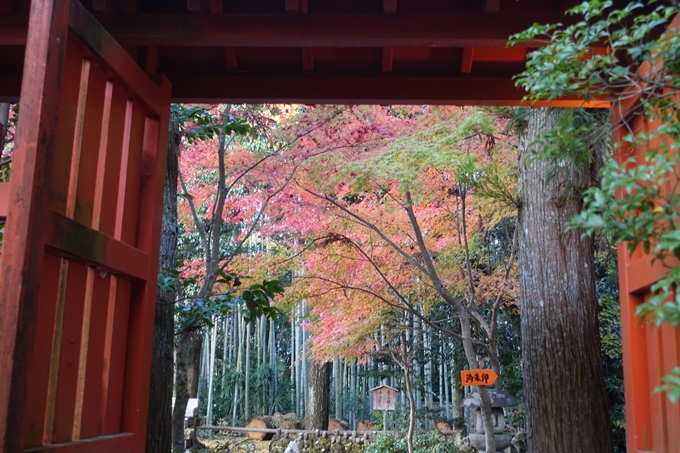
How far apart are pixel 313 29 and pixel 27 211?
1.32 m

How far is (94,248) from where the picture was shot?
2008 millimetres

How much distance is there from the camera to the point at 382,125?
284 inches

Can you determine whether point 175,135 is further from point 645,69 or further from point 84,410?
point 645,69

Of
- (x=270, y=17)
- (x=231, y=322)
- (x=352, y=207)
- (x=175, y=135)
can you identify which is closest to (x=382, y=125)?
(x=352, y=207)

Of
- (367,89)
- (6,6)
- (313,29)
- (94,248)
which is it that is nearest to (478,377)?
(367,89)

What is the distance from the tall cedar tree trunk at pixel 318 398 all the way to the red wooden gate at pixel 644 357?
35.2 ft

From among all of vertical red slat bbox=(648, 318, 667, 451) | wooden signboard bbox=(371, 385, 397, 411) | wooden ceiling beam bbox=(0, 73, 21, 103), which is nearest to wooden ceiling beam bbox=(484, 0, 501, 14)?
vertical red slat bbox=(648, 318, 667, 451)

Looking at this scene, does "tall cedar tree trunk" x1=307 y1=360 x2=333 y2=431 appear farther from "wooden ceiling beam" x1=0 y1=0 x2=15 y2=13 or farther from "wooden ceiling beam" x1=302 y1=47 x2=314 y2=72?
"wooden ceiling beam" x1=0 y1=0 x2=15 y2=13

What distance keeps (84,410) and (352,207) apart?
652 cm

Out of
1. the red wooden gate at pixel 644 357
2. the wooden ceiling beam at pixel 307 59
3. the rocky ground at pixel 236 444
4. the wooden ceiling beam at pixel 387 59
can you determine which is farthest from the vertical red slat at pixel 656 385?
the rocky ground at pixel 236 444

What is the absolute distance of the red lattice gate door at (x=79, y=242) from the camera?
163 centimetres

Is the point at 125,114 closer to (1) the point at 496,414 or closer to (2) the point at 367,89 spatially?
(2) the point at 367,89

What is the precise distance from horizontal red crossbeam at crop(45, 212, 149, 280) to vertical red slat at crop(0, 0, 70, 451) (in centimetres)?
10

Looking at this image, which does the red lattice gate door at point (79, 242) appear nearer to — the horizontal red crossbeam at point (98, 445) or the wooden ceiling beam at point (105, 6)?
the horizontal red crossbeam at point (98, 445)
